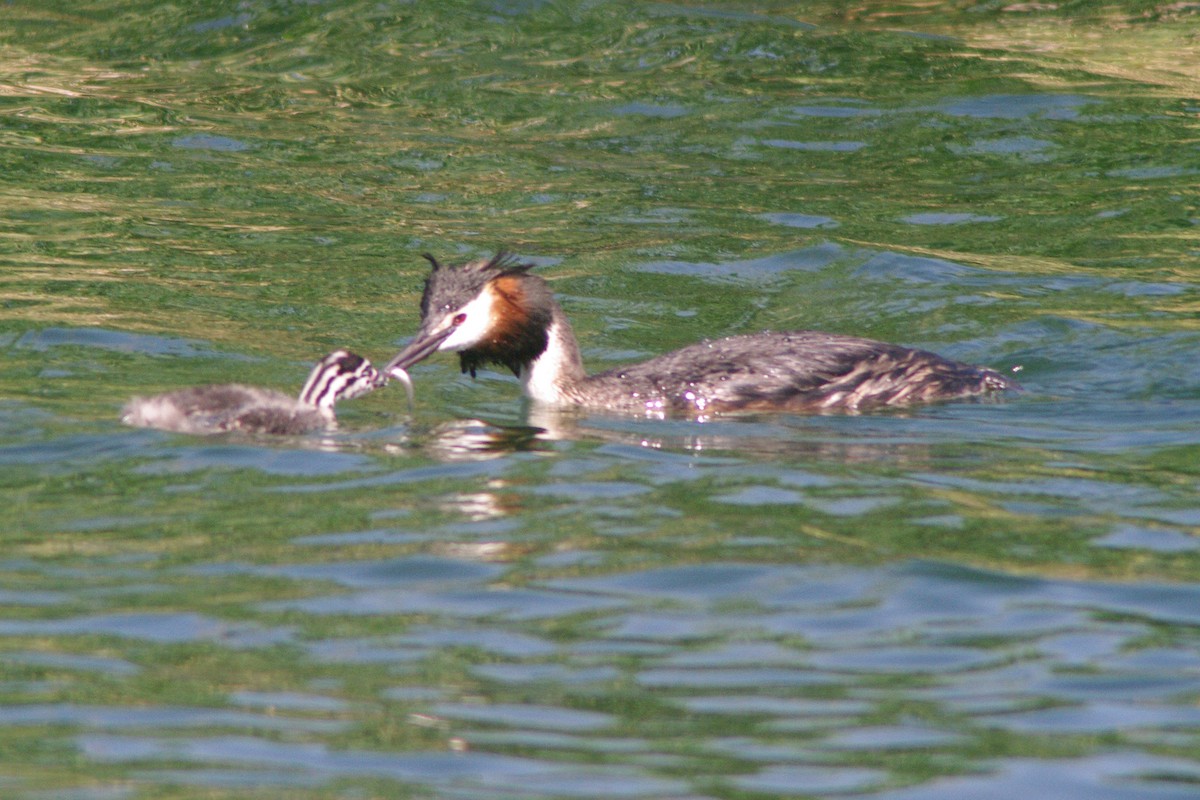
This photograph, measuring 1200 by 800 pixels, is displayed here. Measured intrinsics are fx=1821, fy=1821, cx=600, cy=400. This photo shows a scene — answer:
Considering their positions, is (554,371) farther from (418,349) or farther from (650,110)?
(650,110)

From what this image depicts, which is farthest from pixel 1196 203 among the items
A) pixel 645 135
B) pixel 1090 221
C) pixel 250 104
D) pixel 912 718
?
pixel 912 718

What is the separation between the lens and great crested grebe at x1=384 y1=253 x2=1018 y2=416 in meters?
10.6

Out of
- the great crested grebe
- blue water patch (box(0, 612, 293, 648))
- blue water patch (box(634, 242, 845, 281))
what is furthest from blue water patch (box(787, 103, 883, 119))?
blue water patch (box(0, 612, 293, 648))

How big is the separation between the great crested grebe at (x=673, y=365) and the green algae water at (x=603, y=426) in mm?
251

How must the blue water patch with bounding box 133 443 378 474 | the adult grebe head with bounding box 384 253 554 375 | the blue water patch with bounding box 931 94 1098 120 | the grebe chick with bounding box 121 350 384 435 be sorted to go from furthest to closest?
the blue water patch with bounding box 931 94 1098 120 < the adult grebe head with bounding box 384 253 554 375 < the grebe chick with bounding box 121 350 384 435 < the blue water patch with bounding box 133 443 378 474

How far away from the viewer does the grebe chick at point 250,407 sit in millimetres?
8977

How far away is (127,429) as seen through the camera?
8.91m

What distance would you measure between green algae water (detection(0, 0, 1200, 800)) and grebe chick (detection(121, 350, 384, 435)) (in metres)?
0.19

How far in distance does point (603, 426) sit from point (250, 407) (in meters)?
2.08

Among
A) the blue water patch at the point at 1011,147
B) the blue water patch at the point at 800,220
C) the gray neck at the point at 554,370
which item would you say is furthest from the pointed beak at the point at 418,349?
the blue water patch at the point at 1011,147

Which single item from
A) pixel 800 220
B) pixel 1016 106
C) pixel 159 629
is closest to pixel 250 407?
pixel 159 629

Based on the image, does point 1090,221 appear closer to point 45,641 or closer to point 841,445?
point 841,445

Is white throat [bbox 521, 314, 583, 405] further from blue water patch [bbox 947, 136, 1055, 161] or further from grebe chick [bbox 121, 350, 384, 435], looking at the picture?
blue water patch [bbox 947, 136, 1055, 161]

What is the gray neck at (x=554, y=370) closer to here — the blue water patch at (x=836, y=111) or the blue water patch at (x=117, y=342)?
the blue water patch at (x=117, y=342)
